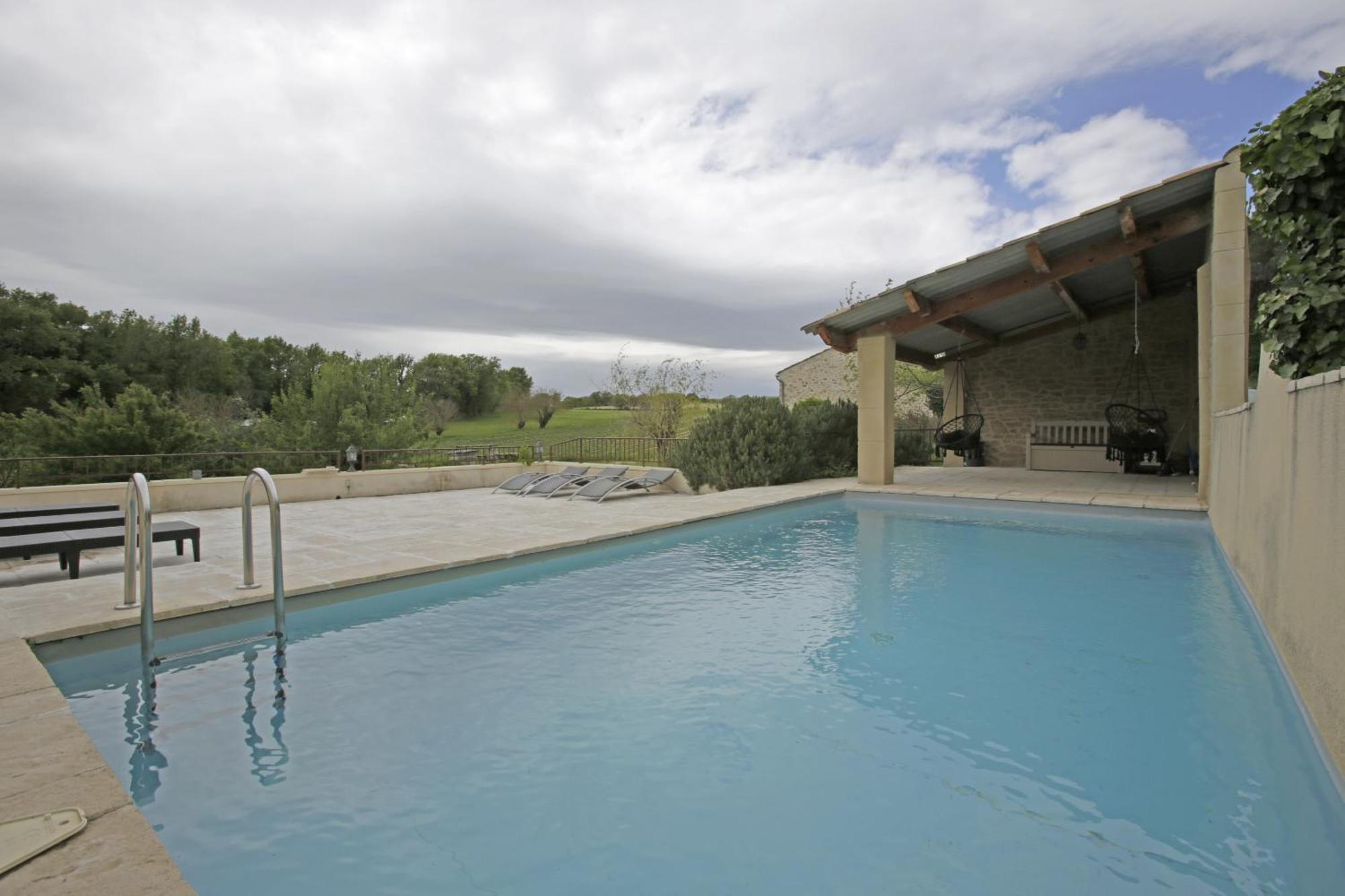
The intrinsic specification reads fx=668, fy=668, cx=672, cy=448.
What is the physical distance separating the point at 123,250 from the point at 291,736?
1733cm

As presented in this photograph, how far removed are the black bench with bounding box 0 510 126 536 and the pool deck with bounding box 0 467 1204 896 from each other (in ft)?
1.21

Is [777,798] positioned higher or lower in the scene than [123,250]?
lower

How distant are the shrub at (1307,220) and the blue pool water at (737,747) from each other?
5.82 feet

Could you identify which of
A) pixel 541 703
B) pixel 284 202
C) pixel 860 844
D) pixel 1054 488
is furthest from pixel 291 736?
pixel 1054 488

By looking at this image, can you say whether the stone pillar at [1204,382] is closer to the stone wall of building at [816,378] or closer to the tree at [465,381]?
the stone wall of building at [816,378]

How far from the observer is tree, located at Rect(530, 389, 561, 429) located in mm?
33594

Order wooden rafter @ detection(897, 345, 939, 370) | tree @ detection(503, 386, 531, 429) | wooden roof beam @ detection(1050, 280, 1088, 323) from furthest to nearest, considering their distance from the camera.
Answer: tree @ detection(503, 386, 531, 429) < wooden rafter @ detection(897, 345, 939, 370) < wooden roof beam @ detection(1050, 280, 1088, 323)

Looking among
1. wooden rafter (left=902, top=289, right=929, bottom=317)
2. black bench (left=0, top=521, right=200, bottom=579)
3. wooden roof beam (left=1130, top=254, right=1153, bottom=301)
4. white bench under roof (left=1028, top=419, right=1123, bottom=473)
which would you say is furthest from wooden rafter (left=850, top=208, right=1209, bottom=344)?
black bench (left=0, top=521, right=200, bottom=579)

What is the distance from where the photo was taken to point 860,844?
2242 millimetres

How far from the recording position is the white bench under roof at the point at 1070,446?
12883mm

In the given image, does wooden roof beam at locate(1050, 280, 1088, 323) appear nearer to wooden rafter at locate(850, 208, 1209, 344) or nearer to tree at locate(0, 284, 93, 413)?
wooden rafter at locate(850, 208, 1209, 344)

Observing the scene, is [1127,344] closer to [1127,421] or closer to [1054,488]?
[1127,421]

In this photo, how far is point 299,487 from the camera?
10.4 meters

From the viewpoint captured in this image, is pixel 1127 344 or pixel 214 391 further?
pixel 214 391
